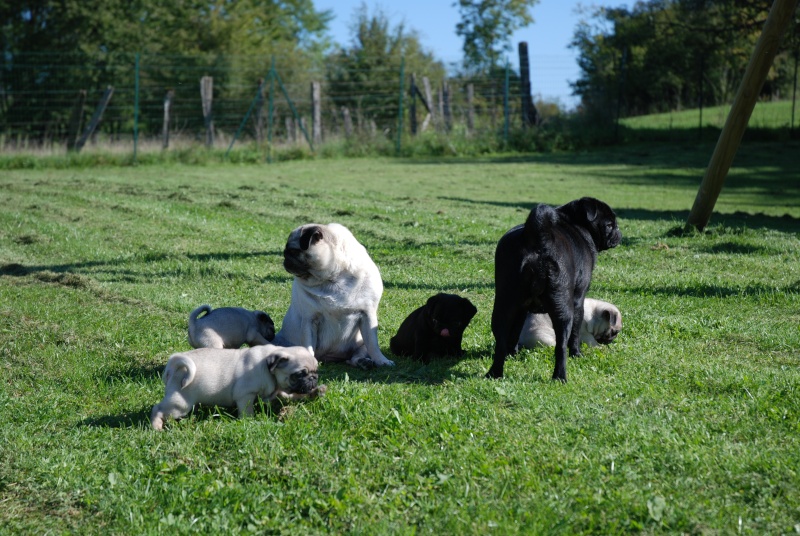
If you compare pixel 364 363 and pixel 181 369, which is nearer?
pixel 181 369

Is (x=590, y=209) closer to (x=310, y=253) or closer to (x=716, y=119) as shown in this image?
(x=310, y=253)

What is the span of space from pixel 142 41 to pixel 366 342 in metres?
39.7

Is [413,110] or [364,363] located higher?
[413,110]

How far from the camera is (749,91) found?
36.3 feet

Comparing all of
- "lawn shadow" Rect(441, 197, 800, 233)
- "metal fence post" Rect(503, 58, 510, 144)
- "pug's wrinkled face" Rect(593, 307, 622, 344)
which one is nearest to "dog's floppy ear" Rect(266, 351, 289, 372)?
"pug's wrinkled face" Rect(593, 307, 622, 344)

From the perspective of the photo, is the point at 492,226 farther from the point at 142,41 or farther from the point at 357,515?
the point at 142,41

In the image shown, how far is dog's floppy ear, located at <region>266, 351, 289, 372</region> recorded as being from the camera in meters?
5.18

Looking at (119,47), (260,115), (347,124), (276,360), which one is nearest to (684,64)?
(347,124)

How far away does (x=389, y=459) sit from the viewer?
4504mm

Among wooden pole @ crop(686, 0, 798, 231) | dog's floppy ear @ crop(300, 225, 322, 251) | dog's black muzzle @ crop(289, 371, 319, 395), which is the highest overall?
wooden pole @ crop(686, 0, 798, 231)

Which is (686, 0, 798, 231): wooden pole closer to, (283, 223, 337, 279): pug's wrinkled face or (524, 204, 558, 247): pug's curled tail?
(524, 204, 558, 247): pug's curled tail

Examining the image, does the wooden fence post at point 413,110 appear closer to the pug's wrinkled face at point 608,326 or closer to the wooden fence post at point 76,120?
the wooden fence post at point 76,120

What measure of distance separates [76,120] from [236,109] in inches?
370

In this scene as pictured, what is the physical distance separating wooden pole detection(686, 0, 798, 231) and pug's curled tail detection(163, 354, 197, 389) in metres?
8.52
